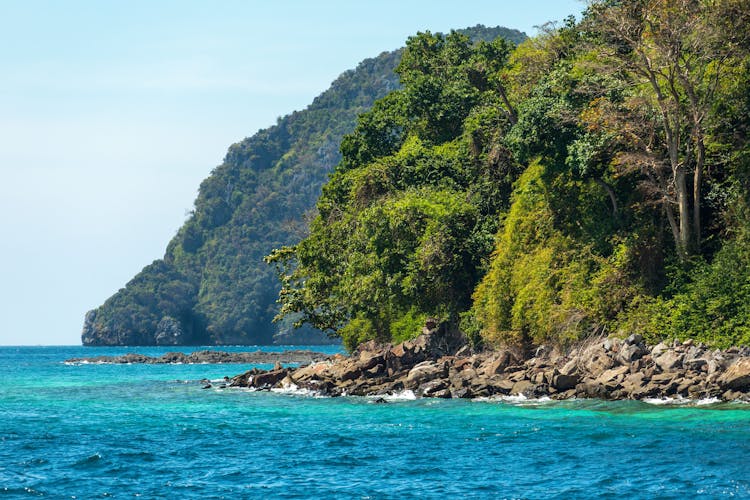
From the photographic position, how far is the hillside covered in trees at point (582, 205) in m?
37.2

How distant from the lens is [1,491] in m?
21.8

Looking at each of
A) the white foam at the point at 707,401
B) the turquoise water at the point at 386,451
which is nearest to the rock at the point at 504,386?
the turquoise water at the point at 386,451

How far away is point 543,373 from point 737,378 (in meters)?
8.78

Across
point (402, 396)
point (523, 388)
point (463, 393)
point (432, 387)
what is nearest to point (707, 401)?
point (523, 388)

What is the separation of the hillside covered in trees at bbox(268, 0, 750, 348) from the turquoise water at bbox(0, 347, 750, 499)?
7371mm

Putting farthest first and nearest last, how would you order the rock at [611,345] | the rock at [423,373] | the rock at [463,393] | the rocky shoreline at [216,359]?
the rocky shoreline at [216,359], the rock at [423,373], the rock at [463,393], the rock at [611,345]

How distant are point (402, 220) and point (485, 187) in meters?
4.88

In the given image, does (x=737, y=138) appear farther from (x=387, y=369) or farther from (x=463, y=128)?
(x=463, y=128)

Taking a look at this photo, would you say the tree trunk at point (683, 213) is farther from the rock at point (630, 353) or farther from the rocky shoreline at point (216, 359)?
the rocky shoreline at point (216, 359)

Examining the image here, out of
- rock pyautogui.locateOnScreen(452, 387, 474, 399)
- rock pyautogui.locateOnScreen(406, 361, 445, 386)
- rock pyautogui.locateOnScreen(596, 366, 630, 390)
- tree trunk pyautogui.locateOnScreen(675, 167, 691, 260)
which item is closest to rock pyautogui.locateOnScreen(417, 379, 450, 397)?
rock pyautogui.locateOnScreen(406, 361, 445, 386)

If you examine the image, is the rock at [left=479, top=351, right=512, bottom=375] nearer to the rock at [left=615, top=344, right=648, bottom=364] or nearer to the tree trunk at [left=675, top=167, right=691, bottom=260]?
the rock at [left=615, top=344, right=648, bottom=364]

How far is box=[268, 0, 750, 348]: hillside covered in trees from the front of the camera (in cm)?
3725

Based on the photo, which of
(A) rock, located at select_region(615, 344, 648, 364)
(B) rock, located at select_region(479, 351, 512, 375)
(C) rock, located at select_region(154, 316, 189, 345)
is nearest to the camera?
(A) rock, located at select_region(615, 344, 648, 364)

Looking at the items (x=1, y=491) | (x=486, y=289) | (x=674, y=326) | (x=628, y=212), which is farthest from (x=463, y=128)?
(x=1, y=491)
